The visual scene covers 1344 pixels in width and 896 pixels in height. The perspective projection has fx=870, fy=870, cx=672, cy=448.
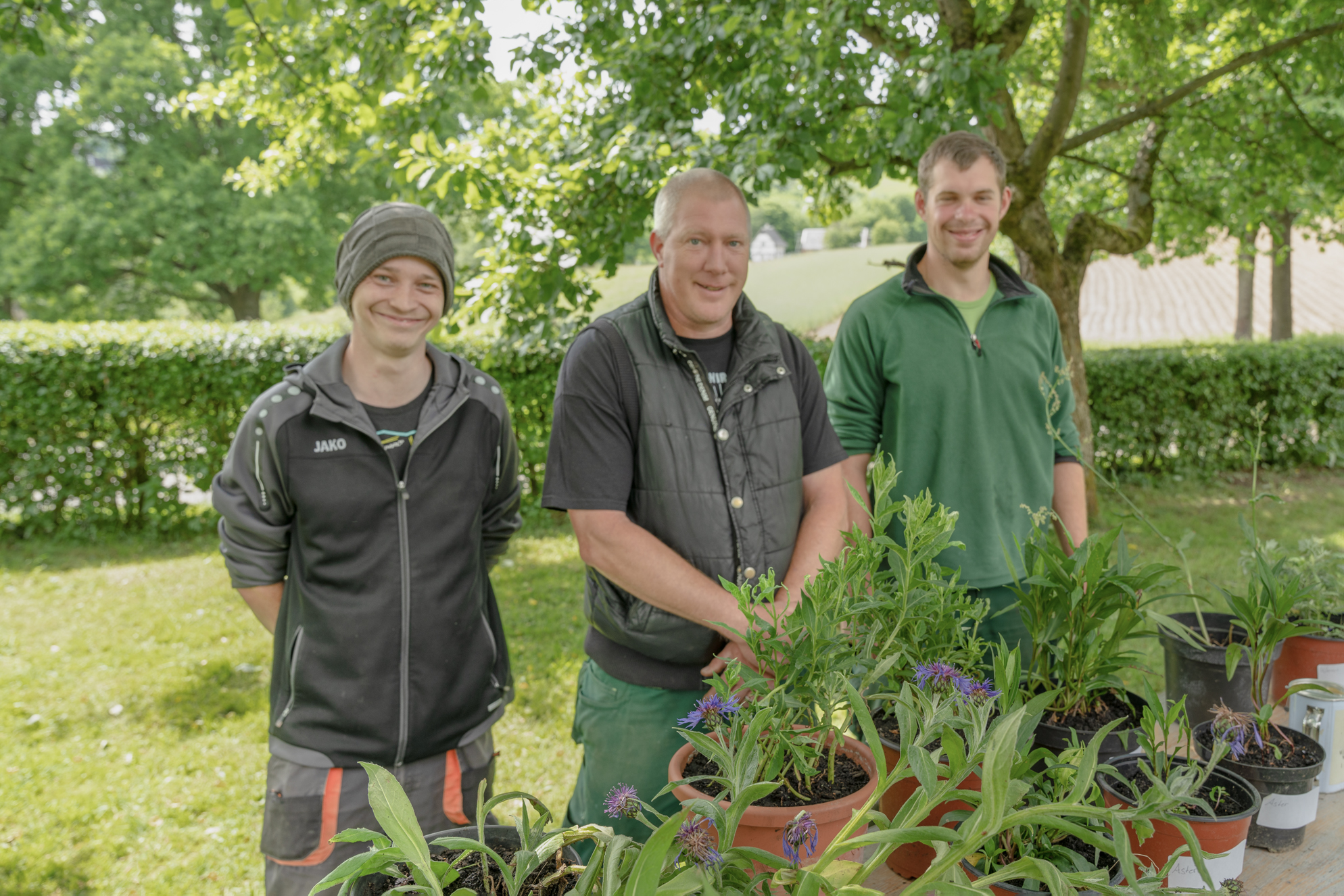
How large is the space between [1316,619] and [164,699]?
562 cm

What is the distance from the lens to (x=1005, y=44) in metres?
6.06

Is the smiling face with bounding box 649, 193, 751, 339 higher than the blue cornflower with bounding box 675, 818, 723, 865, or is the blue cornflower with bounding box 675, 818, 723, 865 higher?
the smiling face with bounding box 649, 193, 751, 339

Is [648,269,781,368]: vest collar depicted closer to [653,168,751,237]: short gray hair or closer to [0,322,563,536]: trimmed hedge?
[653,168,751,237]: short gray hair

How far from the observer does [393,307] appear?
7.55ft

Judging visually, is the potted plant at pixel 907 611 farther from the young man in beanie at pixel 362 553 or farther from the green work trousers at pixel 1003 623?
the young man in beanie at pixel 362 553

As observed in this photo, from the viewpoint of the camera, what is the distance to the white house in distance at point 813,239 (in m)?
7.80

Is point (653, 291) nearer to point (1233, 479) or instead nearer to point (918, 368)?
point (918, 368)

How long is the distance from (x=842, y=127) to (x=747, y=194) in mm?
1156

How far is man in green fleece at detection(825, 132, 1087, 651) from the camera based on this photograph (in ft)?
8.53

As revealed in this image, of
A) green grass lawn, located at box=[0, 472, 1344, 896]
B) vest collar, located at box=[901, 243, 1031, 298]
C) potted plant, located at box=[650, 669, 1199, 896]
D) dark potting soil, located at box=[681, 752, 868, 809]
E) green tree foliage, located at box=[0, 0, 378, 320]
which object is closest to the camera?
potted plant, located at box=[650, 669, 1199, 896]

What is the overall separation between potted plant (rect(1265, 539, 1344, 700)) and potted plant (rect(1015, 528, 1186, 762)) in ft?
1.67

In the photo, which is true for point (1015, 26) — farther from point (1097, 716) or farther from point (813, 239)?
point (1097, 716)

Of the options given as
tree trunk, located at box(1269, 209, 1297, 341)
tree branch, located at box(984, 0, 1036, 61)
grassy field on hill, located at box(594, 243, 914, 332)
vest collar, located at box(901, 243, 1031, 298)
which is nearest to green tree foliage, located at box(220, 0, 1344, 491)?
tree branch, located at box(984, 0, 1036, 61)

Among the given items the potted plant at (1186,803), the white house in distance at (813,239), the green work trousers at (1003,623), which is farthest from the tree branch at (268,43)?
the potted plant at (1186,803)
